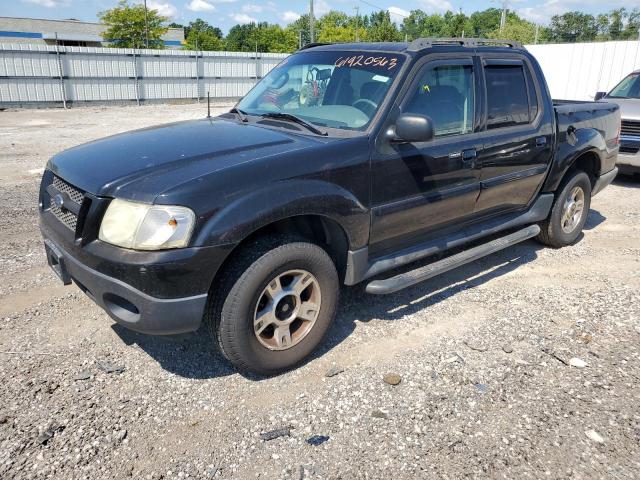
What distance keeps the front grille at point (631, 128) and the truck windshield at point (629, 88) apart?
1.31 m

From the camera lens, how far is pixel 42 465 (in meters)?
2.46

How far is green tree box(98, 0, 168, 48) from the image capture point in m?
46.7

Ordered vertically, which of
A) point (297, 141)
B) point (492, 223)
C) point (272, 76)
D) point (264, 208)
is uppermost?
point (272, 76)

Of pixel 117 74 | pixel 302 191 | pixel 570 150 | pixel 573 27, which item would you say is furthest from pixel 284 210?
pixel 573 27

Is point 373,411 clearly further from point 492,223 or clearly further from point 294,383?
point 492,223

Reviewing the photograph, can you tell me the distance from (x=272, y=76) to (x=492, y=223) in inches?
89.8

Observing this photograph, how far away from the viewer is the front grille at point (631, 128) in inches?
323

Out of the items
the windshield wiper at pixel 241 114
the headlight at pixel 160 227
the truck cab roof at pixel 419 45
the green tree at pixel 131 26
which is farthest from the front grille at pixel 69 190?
the green tree at pixel 131 26

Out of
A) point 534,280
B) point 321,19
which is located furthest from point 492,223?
point 321,19

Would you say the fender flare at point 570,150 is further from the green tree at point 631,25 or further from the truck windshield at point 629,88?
the green tree at point 631,25

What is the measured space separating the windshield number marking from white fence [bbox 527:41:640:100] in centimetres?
1458

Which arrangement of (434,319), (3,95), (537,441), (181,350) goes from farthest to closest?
(3,95) < (434,319) < (181,350) < (537,441)

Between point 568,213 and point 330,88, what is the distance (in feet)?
10.1

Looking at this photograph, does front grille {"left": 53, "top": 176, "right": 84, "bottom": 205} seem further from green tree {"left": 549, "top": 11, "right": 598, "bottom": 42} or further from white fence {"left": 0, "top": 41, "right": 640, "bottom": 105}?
green tree {"left": 549, "top": 11, "right": 598, "bottom": 42}
